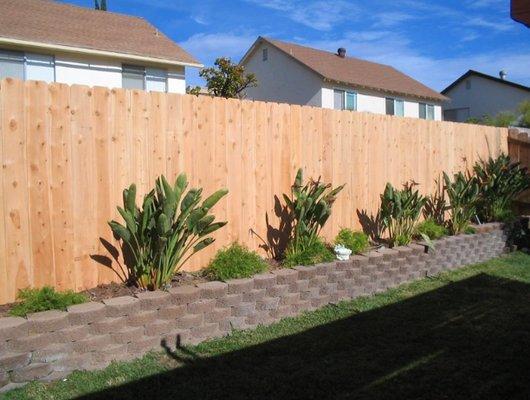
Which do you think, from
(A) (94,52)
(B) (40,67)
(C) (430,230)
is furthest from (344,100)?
(C) (430,230)

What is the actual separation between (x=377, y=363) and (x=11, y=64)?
1300 centimetres

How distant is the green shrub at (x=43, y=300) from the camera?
3.58 meters

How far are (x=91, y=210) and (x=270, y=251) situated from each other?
2.10 m

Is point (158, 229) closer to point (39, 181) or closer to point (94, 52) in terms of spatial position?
point (39, 181)

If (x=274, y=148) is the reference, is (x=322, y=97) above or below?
above

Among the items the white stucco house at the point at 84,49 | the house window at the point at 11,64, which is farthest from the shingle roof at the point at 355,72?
the house window at the point at 11,64

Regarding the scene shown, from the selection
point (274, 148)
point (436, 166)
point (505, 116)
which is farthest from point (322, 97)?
point (274, 148)

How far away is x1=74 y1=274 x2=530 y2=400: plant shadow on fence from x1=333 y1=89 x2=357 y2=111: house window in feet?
63.6

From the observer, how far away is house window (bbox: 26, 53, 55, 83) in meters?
13.6

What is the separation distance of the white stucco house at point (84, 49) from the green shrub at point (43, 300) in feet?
36.2

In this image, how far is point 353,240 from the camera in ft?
19.8

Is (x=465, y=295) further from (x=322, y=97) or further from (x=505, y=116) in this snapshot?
(x=505, y=116)

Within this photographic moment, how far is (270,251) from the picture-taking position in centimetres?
562

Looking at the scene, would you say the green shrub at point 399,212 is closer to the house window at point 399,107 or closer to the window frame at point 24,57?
the window frame at point 24,57
